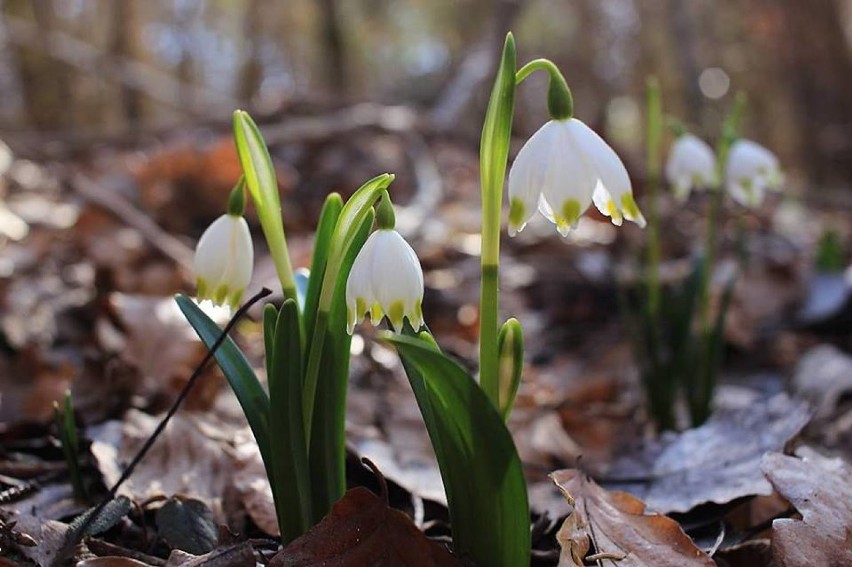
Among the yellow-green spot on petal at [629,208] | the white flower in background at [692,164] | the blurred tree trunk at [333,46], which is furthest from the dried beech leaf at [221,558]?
the blurred tree trunk at [333,46]

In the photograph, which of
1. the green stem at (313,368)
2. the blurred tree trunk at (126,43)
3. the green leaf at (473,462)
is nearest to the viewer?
the green leaf at (473,462)

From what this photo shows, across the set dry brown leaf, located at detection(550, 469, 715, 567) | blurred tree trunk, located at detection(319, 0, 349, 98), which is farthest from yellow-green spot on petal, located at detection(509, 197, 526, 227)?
blurred tree trunk, located at detection(319, 0, 349, 98)

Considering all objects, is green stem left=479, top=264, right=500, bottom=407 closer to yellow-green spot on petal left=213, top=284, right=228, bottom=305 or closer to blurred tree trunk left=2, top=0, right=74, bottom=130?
yellow-green spot on petal left=213, top=284, right=228, bottom=305

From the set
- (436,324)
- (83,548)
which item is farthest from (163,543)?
(436,324)

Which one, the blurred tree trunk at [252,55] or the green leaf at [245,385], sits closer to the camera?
the green leaf at [245,385]

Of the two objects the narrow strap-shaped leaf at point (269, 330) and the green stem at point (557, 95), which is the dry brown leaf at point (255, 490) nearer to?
the narrow strap-shaped leaf at point (269, 330)

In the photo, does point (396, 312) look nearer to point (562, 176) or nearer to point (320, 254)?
point (320, 254)

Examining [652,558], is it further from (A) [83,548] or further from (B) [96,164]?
(B) [96,164]

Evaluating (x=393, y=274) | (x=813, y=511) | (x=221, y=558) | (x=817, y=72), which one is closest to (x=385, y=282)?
(x=393, y=274)
